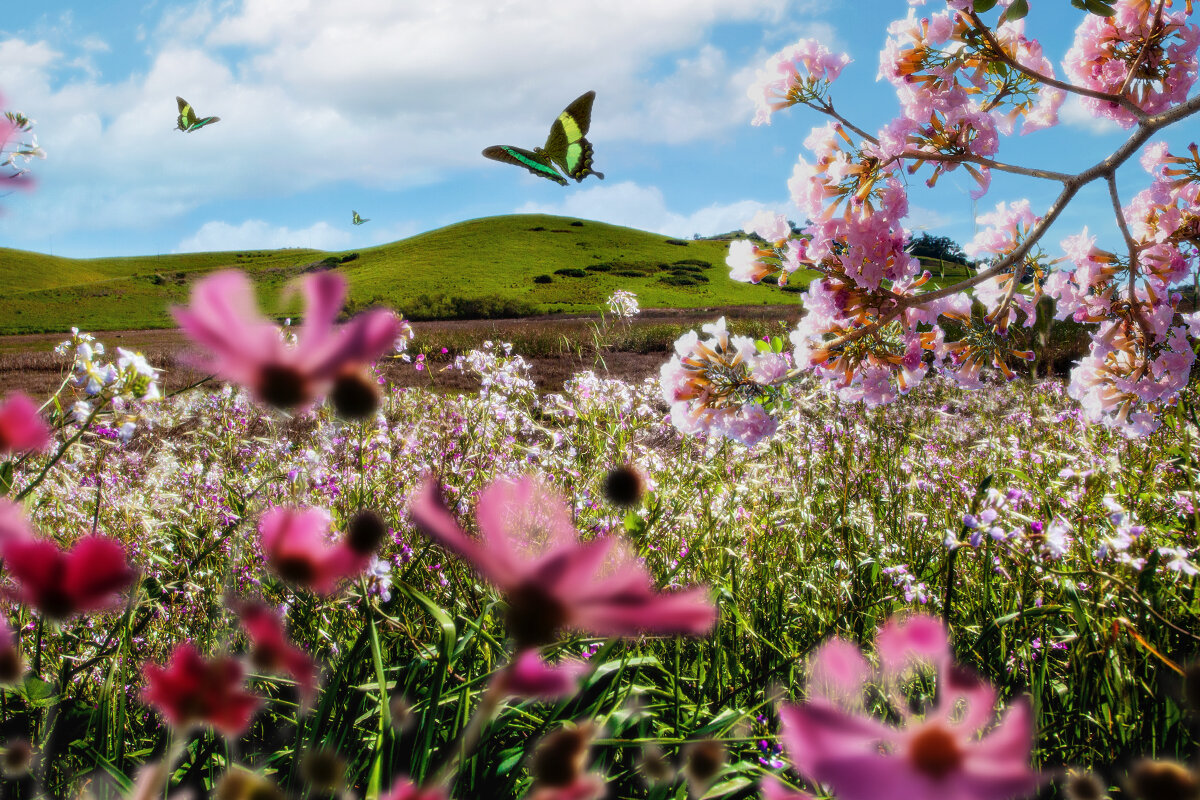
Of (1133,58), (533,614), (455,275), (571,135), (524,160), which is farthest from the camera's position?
(455,275)

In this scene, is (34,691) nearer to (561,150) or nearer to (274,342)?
(274,342)

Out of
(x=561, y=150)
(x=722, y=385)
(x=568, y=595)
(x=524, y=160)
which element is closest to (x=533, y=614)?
(x=568, y=595)

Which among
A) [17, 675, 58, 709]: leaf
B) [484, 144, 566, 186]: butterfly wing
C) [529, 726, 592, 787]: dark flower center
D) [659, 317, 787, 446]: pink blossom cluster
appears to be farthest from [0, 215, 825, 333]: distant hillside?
[529, 726, 592, 787]: dark flower center

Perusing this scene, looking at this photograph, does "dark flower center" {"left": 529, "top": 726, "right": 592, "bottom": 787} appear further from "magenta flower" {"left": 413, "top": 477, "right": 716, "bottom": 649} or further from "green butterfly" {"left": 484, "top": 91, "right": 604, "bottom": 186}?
"green butterfly" {"left": 484, "top": 91, "right": 604, "bottom": 186}

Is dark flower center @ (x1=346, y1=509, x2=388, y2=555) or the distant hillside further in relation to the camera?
the distant hillside

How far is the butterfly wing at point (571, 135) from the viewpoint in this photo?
229cm

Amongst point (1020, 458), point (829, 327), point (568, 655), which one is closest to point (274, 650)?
point (568, 655)

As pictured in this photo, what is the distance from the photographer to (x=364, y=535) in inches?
11.7

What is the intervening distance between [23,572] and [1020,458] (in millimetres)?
4488

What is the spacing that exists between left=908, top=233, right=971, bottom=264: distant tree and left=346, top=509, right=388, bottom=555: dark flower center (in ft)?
7.62

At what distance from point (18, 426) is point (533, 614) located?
224 mm

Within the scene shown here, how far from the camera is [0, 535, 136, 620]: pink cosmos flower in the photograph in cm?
24

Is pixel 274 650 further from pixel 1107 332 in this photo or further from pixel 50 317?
pixel 50 317

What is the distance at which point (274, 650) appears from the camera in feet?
0.88
